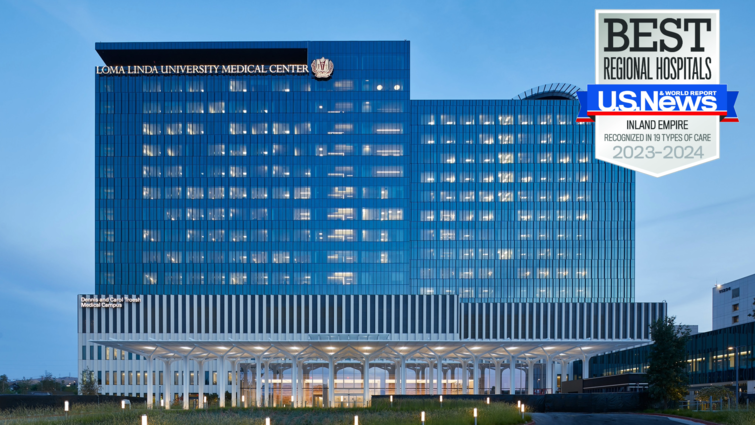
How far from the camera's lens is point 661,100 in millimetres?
16344

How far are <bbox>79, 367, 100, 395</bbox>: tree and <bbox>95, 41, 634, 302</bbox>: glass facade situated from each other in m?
12.9

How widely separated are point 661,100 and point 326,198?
3479 inches

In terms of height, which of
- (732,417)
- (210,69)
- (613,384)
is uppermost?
(210,69)

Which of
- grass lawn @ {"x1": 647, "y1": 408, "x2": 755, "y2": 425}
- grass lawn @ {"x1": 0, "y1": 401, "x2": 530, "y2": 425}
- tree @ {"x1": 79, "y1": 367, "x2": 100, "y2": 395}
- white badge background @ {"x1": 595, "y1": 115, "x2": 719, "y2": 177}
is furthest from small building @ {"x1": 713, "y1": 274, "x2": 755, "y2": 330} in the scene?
white badge background @ {"x1": 595, "y1": 115, "x2": 719, "y2": 177}

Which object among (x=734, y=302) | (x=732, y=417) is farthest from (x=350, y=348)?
(x=734, y=302)

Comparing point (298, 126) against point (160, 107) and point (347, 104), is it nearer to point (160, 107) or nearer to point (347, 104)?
point (347, 104)

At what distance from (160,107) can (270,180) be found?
22.0 meters

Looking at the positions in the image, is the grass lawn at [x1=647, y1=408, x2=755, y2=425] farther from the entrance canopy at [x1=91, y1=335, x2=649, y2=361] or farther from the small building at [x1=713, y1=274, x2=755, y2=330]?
the small building at [x1=713, y1=274, x2=755, y2=330]

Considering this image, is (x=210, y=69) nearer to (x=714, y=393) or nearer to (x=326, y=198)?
(x=326, y=198)

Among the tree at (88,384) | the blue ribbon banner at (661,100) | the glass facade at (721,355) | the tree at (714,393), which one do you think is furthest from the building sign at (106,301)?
the blue ribbon banner at (661,100)

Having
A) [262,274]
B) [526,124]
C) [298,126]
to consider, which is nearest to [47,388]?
[262,274]

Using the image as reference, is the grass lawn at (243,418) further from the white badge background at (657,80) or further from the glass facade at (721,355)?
the glass facade at (721,355)

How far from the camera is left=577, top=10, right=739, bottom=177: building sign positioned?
1595cm

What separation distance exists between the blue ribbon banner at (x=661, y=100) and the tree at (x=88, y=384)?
298 ft
